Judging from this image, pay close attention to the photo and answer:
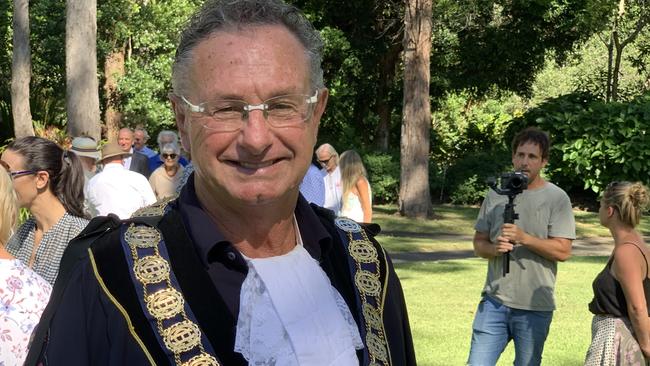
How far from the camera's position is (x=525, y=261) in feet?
22.1

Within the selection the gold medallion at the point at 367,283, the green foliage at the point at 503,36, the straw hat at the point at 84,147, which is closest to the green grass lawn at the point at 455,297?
the straw hat at the point at 84,147

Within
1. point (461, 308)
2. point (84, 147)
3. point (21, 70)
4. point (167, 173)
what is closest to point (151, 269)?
point (84, 147)

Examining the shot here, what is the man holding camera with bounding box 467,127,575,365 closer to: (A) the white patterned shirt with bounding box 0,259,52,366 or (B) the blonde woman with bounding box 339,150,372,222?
(A) the white patterned shirt with bounding box 0,259,52,366

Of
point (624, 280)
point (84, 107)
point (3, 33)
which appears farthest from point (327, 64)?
point (624, 280)

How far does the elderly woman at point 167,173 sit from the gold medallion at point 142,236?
374 inches

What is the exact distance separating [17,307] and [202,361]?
2.18 m

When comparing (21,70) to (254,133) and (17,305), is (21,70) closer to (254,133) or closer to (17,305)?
(17,305)

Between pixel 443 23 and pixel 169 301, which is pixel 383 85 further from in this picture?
pixel 169 301

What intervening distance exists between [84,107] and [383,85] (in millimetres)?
16167

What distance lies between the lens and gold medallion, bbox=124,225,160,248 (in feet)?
6.86

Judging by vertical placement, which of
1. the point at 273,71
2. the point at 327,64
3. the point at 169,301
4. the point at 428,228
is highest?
the point at 327,64

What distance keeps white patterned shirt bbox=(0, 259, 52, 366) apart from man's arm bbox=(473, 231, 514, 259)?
332 centimetres

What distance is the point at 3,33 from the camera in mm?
31875

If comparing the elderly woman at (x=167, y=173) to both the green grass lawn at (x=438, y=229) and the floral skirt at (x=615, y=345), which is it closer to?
the floral skirt at (x=615, y=345)
